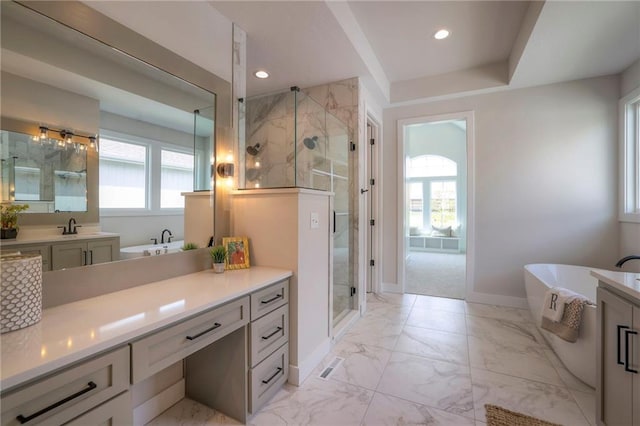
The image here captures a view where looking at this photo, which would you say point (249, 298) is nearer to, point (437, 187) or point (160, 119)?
point (160, 119)

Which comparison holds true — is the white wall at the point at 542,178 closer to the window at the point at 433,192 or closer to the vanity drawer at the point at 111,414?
the vanity drawer at the point at 111,414

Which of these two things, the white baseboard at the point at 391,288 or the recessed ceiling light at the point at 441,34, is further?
the white baseboard at the point at 391,288

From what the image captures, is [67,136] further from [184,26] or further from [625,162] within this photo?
[625,162]

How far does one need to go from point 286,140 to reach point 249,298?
51.4 inches

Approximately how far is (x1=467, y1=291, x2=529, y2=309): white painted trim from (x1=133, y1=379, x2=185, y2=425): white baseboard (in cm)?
335

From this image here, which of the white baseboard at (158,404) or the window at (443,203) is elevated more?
the window at (443,203)

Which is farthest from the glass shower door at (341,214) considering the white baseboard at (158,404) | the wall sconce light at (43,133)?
the wall sconce light at (43,133)

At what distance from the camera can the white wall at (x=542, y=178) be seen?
3.02 m

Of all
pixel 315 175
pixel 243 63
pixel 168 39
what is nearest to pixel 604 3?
pixel 315 175

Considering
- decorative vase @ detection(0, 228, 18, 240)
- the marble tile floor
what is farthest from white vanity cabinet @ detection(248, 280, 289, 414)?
decorative vase @ detection(0, 228, 18, 240)

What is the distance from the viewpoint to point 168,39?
65.2 inches

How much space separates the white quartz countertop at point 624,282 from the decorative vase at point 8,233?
255 cm

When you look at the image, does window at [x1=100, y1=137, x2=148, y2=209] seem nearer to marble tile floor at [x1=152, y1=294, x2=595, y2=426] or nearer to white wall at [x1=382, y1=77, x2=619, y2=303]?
marble tile floor at [x1=152, y1=294, x2=595, y2=426]

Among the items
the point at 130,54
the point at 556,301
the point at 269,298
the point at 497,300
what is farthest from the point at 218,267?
the point at 497,300
